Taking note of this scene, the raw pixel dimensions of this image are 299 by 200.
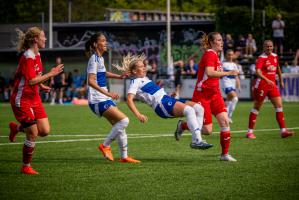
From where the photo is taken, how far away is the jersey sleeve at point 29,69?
11000 millimetres

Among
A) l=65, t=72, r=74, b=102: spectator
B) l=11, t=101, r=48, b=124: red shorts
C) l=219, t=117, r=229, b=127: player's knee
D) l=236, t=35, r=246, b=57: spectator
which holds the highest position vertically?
l=236, t=35, r=246, b=57: spectator

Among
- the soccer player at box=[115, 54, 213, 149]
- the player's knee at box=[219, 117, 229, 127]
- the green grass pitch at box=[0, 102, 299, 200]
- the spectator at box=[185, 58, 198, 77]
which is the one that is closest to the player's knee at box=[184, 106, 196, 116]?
the soccer player at box=[115, 54, 213, 149]

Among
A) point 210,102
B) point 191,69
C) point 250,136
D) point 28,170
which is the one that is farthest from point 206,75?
point 191,69

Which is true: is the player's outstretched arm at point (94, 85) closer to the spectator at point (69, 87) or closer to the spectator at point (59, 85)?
the spectator at point (59, 85)

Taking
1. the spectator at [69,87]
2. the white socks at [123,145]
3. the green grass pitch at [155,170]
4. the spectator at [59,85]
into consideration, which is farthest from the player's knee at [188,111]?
the spectator at [69,87]

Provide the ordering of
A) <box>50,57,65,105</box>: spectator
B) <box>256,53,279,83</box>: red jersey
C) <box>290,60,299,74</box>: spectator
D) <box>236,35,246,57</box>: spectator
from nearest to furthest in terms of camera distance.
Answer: <box>256,53,279,83</box>: red jersey → <box>290,60,299,74</box>: spectator → <box>50,57,65,105</box>: spectator → <box>236,35,246,57</box>: spectator

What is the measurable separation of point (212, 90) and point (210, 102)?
0.21 m

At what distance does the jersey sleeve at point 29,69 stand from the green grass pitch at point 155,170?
1393 millimetres

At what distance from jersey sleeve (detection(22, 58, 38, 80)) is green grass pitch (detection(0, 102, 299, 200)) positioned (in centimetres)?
139

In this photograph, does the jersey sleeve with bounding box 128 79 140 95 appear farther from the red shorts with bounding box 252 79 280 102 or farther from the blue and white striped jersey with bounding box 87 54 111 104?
the red shorts with bounding box 252 79 280 102

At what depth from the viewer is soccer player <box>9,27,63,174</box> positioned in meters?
11.0

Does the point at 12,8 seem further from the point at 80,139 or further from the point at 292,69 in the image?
the point at 80,139

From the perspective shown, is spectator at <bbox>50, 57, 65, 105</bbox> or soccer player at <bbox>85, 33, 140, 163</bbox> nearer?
soccer player at <bbox>85, 33, 140, 163</bbox>

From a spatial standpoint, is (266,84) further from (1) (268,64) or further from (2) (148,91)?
(2) (148,91)
